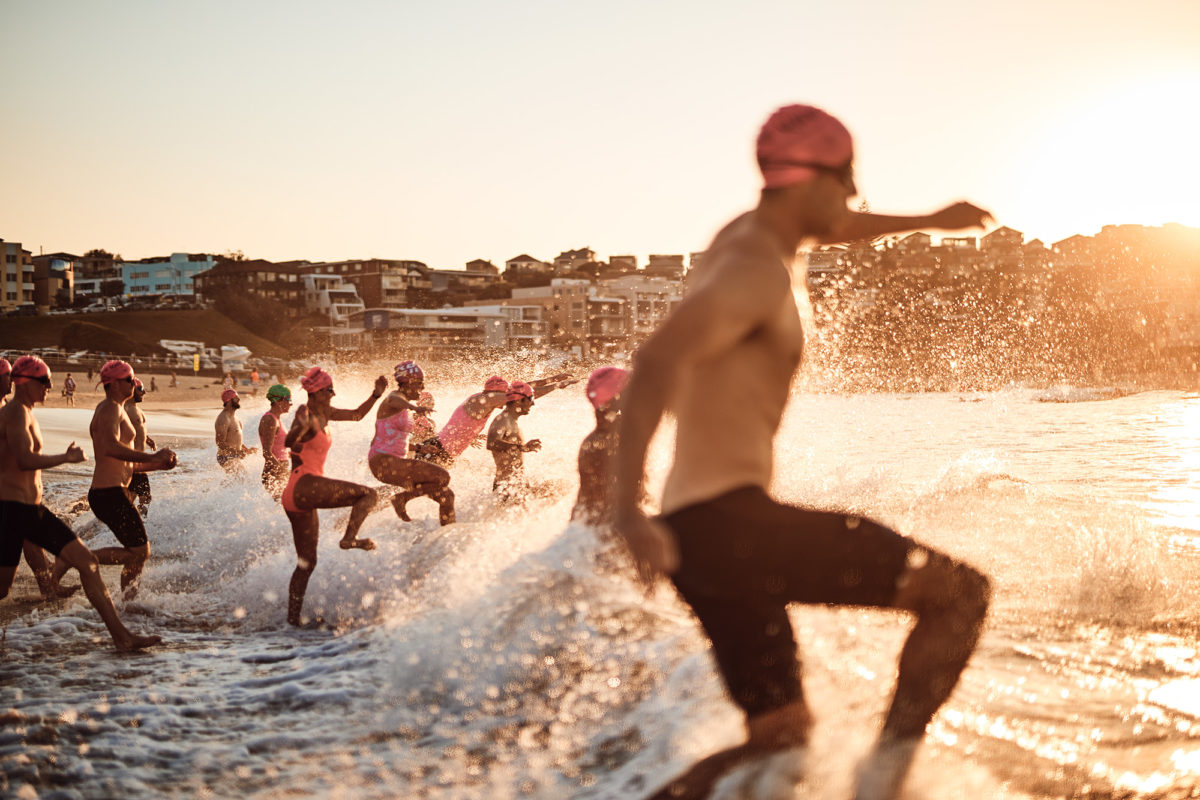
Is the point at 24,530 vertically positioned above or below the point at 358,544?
above

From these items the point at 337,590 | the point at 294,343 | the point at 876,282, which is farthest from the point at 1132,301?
the point at 294,343

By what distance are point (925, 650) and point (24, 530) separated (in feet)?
21.5

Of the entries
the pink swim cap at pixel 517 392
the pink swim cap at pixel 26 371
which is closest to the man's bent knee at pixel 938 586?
the pink swim cap at pixel 26 371

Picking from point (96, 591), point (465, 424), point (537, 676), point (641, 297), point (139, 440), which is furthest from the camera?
point (641, 297)

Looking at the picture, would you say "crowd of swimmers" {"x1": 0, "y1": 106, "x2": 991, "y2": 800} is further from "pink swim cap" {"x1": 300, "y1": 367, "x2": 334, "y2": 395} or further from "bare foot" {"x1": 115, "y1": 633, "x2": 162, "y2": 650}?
"pink swim cap" {"x1": 300, "y1": 367, "x2": 334, "y2": 395}

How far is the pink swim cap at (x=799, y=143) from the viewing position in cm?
222

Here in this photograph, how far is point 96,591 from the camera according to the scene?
6520 mm

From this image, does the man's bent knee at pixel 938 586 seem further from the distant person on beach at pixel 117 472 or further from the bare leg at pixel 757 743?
the distant person on beach at pixel 117 472

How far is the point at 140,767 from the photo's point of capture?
4.54 m

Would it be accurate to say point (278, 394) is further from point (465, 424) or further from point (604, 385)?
point (604, 385)

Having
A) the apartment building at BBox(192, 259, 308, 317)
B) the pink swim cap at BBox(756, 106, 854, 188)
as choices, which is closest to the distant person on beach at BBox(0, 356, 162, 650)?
the pink swim cap at BBox(756, 106, 854, 188)

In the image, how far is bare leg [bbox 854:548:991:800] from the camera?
7.01ft

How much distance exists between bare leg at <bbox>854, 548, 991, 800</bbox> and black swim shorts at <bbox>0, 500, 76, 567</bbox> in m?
6.18

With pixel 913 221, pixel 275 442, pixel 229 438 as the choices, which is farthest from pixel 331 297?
pixel 913 221
